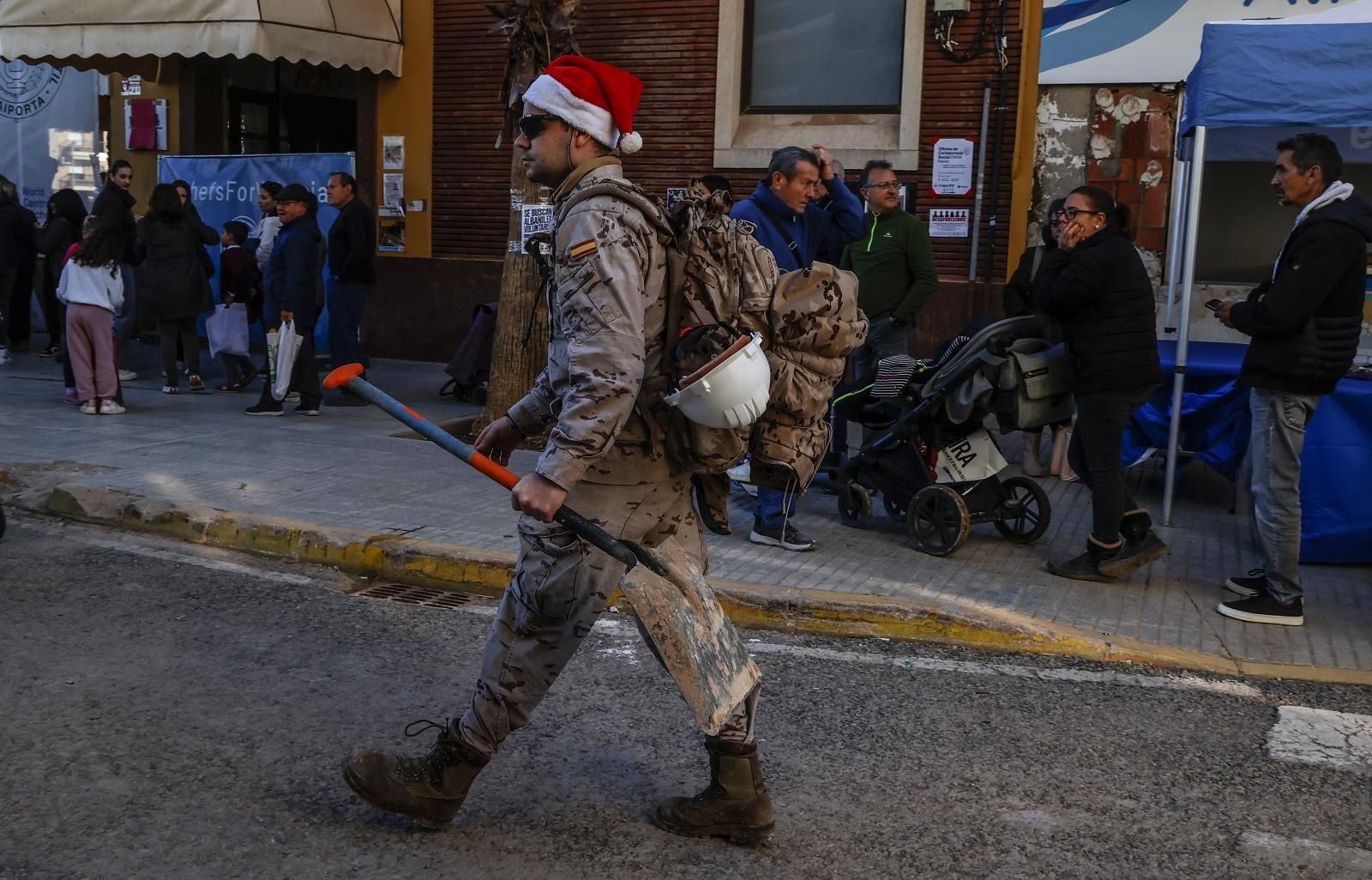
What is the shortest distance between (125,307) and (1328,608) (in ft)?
34.2

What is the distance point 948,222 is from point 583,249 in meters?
9.18

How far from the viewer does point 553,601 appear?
3391 mm

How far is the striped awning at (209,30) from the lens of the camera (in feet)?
40.8

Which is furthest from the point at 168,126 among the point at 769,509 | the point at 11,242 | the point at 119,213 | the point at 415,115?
the point at 769,509

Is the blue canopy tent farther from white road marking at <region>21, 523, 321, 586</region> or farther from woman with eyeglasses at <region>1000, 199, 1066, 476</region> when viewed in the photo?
white road marking at <region>21, 523, 321, 586</region>

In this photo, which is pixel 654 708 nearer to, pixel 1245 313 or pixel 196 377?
pixel 1245 313

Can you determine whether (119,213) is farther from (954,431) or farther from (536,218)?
(954,431)

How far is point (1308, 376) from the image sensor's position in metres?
5.75

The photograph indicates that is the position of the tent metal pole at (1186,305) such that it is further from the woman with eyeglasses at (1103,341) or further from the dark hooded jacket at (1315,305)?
the dark hooded jacket at (1315,305)

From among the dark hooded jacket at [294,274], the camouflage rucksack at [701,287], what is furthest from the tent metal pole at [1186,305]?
the dark hooded jacket at [294,274]

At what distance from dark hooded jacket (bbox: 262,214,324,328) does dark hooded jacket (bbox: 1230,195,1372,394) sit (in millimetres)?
7273

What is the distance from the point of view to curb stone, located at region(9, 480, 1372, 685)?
5.44 metres

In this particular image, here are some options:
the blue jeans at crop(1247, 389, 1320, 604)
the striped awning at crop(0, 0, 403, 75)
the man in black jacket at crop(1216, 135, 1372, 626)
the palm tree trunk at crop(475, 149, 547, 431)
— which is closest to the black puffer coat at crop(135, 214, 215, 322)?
the striped awning at crop(0, 0, 403, 75)

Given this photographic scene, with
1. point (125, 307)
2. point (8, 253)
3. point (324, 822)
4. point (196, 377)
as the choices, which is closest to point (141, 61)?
point (8, 253)
